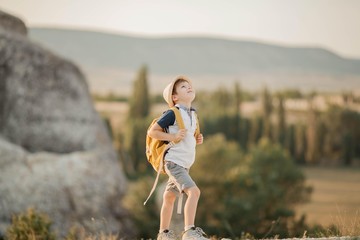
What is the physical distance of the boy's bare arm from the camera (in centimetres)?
585

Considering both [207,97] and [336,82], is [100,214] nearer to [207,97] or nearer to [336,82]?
[207,97]

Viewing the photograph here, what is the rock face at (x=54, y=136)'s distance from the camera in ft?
76.4

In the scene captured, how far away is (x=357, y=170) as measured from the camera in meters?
73.4

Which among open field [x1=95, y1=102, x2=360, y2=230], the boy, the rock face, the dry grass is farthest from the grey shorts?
open field [x1=95, y1=102, x2=360, y2=230]

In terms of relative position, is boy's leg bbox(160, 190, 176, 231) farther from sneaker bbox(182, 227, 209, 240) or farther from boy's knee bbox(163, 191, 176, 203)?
sneaker bbox(182, 227, 209, 240)

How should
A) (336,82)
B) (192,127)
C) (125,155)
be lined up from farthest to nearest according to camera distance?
(336,82) → (125,155) → (192,127)

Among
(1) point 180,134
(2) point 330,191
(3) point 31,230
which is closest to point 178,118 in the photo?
(1) point 180,134

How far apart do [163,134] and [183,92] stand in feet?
1.60

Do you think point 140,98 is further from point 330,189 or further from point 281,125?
point 330,189

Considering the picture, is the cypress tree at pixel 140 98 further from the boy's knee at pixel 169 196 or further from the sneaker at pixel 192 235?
the sneaker at pixel 192 235

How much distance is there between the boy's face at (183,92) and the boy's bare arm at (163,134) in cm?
38

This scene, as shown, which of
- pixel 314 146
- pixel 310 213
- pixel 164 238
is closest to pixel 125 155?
pixel 310 213

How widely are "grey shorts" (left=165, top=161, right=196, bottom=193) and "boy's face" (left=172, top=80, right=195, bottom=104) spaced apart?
630 mm

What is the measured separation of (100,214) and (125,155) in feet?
115
